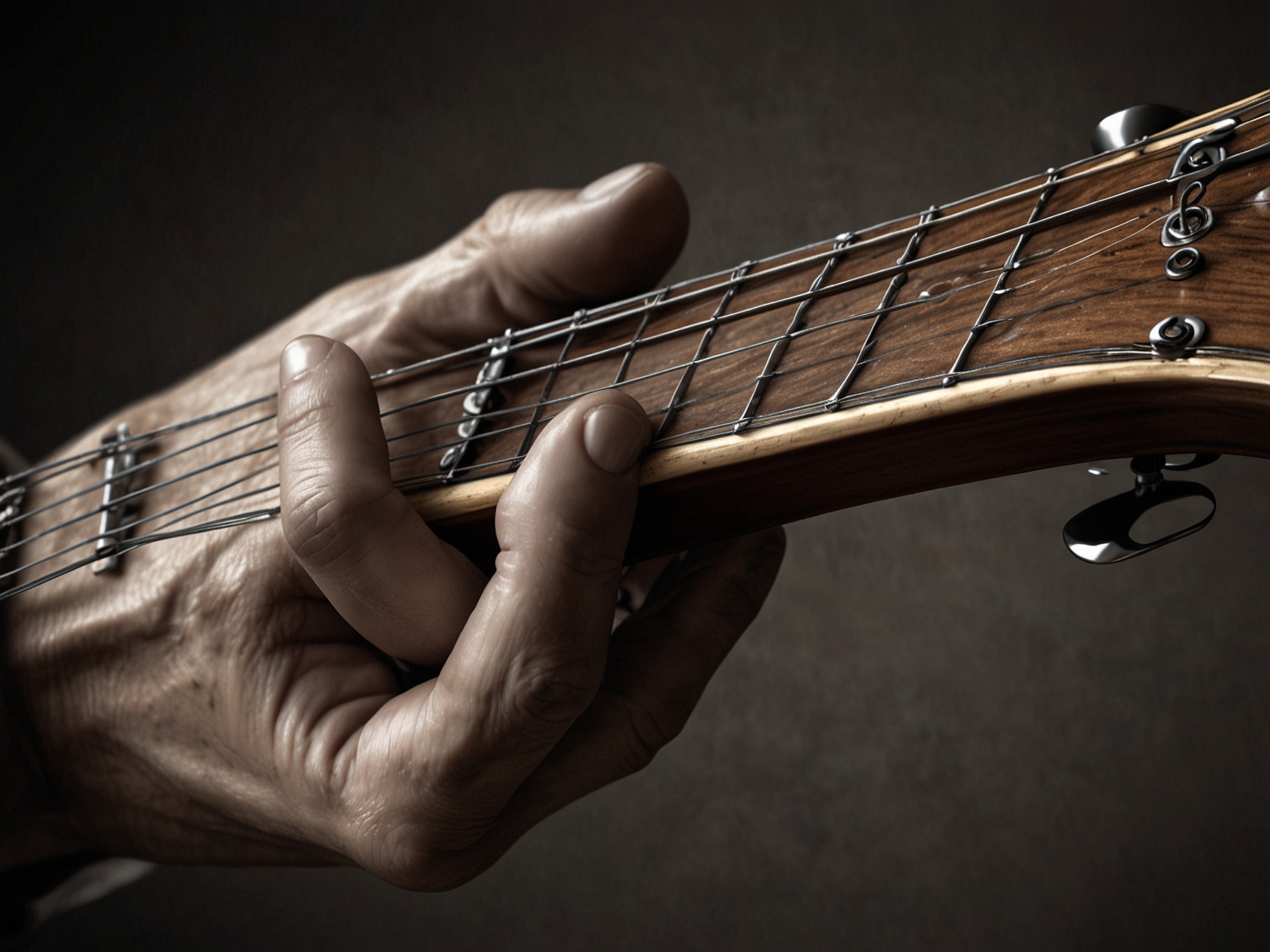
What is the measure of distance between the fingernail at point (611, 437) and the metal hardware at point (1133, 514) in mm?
175

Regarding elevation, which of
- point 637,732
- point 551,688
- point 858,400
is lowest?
point 637,732

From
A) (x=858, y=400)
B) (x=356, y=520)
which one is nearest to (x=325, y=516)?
(x=356, y=520)

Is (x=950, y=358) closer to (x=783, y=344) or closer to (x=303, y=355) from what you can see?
(x=783, y=344)

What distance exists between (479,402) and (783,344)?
0.58ft

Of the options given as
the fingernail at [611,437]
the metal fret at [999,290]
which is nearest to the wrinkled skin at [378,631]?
the fingernail at [611,437]

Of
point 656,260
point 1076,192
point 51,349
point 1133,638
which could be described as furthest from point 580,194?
point 51,349

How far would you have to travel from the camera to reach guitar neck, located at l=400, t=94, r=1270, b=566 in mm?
340

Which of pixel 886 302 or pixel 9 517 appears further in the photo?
pixel 9 517

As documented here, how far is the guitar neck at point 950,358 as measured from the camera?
1.12 feet

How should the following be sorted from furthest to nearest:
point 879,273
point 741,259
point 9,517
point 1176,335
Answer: point 741,259
point 9,517
point 879,273
point 1176,335

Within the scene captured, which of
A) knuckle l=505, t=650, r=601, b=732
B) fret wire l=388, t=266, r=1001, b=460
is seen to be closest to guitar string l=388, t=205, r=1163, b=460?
fret wire l=388, t=266, r=1001, b=460

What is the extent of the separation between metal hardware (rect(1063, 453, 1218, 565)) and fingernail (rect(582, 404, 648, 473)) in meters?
0.17

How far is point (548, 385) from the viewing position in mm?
526

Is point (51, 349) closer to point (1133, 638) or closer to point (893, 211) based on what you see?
point (893, 211)
